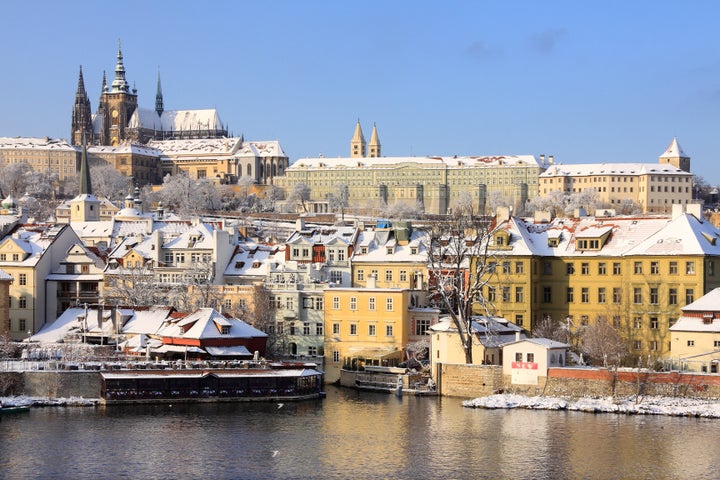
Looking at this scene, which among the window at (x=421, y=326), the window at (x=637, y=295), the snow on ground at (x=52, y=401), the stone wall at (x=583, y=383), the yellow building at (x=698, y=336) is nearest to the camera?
the stone wall at (x=583, y=383)

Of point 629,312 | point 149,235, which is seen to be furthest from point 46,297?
point 629,312

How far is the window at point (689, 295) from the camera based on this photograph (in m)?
58.6

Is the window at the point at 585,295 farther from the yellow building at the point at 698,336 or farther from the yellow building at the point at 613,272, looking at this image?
the yellow building at the point at 698,336

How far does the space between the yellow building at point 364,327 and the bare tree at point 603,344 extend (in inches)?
338

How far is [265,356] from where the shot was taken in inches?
2391

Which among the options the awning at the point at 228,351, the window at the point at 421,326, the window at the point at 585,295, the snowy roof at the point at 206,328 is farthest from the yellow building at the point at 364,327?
the window at the point at 585,295

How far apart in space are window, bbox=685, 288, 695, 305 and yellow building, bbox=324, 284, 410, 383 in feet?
42.0

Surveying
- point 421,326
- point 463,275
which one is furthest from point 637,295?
point 421,326

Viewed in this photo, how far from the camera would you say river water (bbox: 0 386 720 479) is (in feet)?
132

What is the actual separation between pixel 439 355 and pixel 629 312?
973 cm

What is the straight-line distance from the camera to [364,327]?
61.7 m

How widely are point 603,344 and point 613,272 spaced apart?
6.49m

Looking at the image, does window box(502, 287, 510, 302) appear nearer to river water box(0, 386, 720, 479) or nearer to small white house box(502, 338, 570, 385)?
small white house box(502, 338, 570, 385)

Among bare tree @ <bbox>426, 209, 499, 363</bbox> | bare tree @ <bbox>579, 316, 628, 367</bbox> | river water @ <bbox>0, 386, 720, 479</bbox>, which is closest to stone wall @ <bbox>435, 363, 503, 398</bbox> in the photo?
bare tree @ <bbox>426, 209, 499, 363</bbox>
